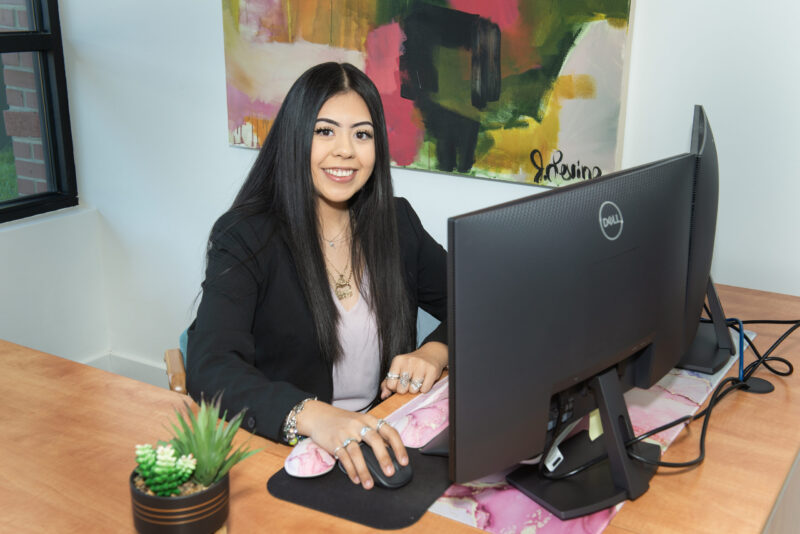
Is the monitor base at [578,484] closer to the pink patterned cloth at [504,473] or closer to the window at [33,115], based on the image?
the pink patterned cloth at [504,473]

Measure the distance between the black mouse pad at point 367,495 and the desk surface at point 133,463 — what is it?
2 centimetres

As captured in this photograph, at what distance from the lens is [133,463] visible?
47.4 inches

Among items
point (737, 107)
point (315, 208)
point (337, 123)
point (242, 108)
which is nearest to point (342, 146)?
point (337, 123)

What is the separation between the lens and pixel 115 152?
3.20 meters

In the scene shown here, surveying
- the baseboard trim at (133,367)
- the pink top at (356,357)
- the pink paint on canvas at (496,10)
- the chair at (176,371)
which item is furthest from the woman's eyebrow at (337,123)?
the baseboard trim at (133,367)

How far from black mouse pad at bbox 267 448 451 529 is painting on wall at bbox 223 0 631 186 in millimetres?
1249

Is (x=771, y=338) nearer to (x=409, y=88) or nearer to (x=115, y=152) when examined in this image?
(x=409, y=88)

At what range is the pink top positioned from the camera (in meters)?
1.73

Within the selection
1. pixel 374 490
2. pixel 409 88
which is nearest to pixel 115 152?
pixel 409 88

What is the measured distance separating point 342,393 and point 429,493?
2.22 ft

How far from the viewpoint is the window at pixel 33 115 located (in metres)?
3.02

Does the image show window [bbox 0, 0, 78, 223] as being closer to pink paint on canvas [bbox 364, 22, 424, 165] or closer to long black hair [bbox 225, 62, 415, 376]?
pink paint on canvas [bbox 364, 22, 424, 165]
